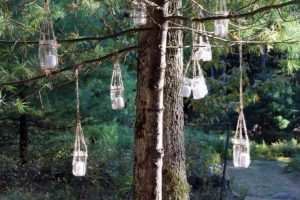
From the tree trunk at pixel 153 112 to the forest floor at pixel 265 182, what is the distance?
210 inches

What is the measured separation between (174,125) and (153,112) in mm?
972

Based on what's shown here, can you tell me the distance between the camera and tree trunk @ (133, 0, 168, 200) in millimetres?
2711

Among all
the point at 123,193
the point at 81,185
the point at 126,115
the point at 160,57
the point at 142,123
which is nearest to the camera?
the point at 160,57

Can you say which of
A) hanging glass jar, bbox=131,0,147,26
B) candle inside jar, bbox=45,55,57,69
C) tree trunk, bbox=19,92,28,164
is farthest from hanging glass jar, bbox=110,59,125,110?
tree trunk, bbox=19,92,28,164

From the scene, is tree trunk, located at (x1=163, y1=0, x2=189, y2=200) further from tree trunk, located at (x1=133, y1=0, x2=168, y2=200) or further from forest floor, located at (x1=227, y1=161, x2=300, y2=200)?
forest floor, located at (x1=227, y1=161, x2=300, y2=200)

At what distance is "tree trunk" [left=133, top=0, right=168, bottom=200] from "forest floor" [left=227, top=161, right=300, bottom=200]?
532cm

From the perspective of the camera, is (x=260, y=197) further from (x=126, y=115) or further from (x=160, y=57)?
(x=160, y=57)

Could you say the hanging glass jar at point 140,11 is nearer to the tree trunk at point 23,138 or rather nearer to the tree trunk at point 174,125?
the tree trunk at point 174,125

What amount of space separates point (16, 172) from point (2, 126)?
96cm

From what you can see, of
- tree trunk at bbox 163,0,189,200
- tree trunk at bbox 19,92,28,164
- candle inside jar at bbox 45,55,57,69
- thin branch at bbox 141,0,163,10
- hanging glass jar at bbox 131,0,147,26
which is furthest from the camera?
tree trunk at bbox 19,92,28,164

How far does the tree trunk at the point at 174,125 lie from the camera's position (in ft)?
11.6

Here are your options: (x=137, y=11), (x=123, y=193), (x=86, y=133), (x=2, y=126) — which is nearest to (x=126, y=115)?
(x=86, y=133)

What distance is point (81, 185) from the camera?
23.9 feet

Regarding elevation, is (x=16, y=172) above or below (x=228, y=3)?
below
